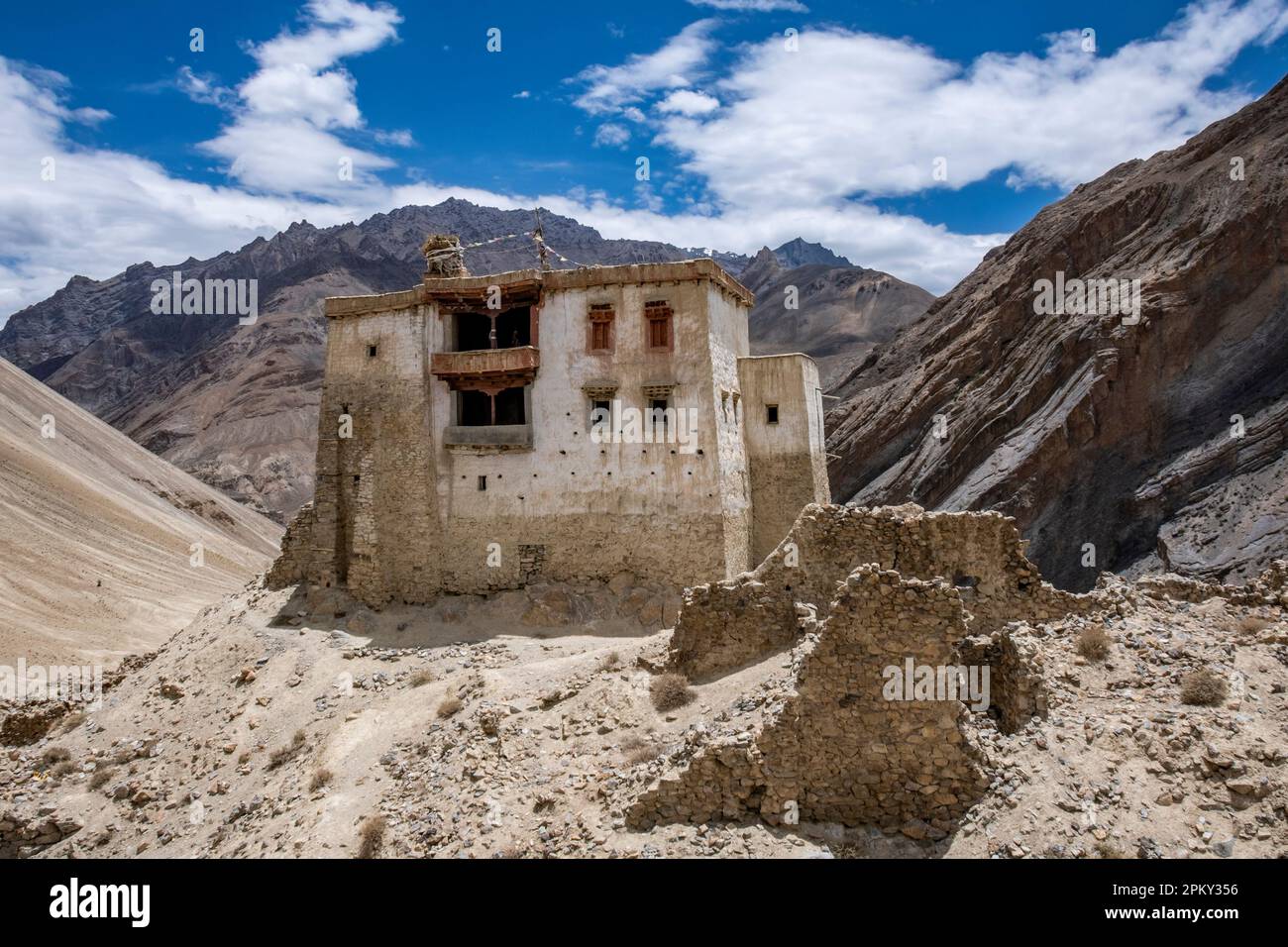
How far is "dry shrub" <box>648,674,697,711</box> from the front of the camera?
40.8ft

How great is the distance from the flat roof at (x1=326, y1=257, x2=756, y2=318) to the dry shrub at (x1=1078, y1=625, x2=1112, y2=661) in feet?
42.7

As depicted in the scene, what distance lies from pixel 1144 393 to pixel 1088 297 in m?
5.88

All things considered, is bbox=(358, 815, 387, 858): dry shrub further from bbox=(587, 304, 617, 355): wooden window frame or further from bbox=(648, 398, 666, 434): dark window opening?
bbox=(587, 304, 617, 355): wooden window frame

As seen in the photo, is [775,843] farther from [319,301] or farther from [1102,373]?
[319,301]

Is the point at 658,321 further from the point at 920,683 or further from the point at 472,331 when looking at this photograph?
the point at 920,683

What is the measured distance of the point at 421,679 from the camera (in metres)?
17.8

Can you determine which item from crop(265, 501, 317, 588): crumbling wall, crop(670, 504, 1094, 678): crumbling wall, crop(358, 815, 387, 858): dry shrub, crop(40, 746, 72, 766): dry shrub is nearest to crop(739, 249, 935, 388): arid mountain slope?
crop(265, 501, 317, 588): crumbling wall

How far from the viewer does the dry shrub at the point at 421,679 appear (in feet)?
58.3

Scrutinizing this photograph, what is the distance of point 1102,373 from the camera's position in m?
33.2

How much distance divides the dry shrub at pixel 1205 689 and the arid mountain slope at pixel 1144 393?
16875 millimetres

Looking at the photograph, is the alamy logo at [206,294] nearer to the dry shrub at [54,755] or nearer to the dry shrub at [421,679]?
the dry shrub at [54,755]

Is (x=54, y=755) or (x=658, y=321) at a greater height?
(x=658, y=321)

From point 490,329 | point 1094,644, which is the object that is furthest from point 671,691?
point 490,329
